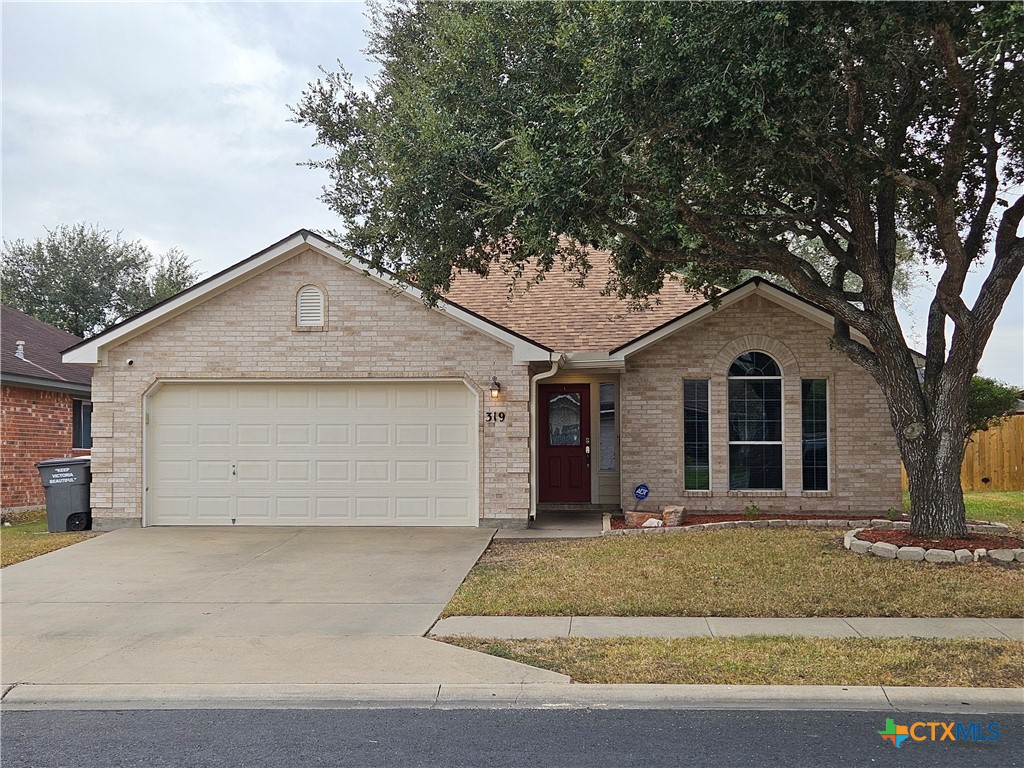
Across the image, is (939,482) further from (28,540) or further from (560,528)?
(28,540)

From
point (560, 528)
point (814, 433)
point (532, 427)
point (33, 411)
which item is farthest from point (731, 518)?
point (33, 411)

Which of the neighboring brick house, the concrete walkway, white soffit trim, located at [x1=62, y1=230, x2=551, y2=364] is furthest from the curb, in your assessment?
the neighboring brick house

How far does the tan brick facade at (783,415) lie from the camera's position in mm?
13555

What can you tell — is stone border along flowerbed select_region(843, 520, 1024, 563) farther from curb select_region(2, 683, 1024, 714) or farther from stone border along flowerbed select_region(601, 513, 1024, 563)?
curb select_region(2, 683, 1024, 714)

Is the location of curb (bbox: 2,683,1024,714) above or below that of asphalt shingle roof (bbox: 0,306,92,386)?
below

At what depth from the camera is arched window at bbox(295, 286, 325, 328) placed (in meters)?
Answer: 13.3

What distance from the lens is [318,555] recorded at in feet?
35.8

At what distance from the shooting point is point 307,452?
44.0 feet

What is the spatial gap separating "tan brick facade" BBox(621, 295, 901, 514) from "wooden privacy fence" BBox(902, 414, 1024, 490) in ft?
26.9

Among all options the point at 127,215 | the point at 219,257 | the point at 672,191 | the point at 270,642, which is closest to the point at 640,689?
the point at 270,642

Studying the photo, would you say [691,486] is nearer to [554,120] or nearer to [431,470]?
[431,470]

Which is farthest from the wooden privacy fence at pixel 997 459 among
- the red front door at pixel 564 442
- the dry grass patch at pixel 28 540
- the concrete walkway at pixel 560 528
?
the dry grass patch at pixel 28 540

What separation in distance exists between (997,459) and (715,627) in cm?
1658

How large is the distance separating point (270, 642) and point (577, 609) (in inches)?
111
